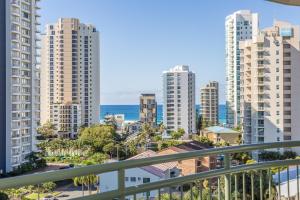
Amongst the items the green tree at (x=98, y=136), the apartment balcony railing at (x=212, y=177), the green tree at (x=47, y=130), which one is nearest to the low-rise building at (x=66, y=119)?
the green tree at (x=47, y=130)

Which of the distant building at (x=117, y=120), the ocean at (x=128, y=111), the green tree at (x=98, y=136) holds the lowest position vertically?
the green tree at (x=98, y=136)

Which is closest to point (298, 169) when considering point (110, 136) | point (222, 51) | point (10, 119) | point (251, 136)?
point (10, 119)

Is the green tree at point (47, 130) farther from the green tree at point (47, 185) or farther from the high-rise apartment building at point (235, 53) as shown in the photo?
the green tree at point (47, 185)

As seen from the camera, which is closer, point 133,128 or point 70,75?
point 70,75

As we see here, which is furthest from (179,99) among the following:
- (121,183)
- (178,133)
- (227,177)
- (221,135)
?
(121,183)

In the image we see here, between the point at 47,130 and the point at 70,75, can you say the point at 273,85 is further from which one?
the point at 47,130

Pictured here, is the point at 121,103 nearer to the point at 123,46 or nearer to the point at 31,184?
the point at 123,46

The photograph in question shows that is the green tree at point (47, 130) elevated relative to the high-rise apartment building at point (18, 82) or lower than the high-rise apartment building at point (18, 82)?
lower
